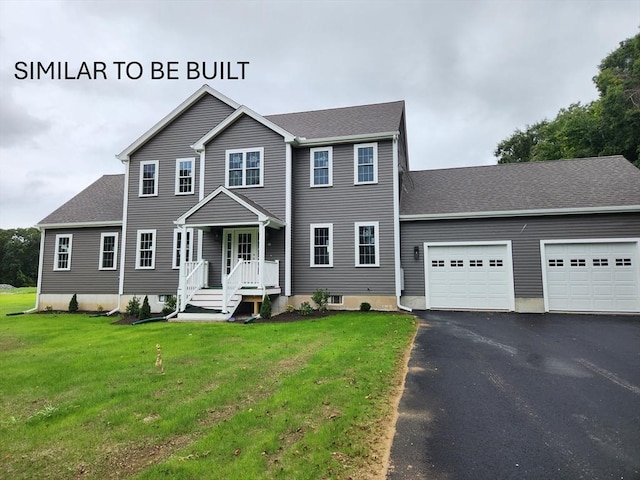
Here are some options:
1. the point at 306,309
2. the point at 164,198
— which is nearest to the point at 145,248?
the point at 164,198

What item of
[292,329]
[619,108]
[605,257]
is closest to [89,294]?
[292,329]

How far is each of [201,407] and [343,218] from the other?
412 inches

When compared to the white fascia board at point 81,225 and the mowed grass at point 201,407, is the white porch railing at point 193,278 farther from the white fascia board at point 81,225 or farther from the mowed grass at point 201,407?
the white fascia board at point 81,225

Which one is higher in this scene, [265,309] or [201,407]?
[265,309]

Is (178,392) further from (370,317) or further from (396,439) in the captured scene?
(370,317)

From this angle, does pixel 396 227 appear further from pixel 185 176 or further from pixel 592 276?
pixel 185 176

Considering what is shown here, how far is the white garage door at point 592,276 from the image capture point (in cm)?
1186

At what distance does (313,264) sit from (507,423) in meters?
10.5

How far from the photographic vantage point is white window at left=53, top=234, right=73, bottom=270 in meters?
17.1

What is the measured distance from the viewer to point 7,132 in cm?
2588

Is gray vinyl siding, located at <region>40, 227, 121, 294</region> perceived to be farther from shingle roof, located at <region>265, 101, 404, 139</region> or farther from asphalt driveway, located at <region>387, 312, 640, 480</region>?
asphalt driveway, located at <region>387, 312, 640, 480</region>

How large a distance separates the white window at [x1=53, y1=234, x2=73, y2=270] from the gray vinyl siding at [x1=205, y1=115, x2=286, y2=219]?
826cm

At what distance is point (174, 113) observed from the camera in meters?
15.9

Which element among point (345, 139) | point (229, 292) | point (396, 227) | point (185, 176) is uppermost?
point (345, 139)
